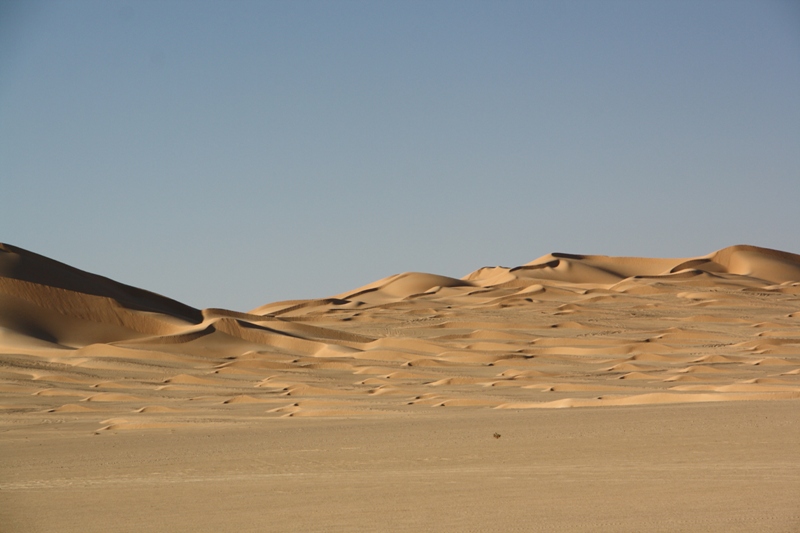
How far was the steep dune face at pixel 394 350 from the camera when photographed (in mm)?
17625

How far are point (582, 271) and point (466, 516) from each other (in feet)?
194

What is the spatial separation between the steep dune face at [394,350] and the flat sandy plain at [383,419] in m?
0.12

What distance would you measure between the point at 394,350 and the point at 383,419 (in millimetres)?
15411

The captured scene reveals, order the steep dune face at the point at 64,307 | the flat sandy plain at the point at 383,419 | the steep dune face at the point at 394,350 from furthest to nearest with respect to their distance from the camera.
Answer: the steep dune face at the point at 64,307
the steep dune face at the point at 394,350
the flat sandy plain at the point at 383,419

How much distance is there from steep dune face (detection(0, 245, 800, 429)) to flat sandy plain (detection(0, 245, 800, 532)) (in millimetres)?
125

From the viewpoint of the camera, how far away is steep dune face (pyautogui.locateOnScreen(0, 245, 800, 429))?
17.6 metres

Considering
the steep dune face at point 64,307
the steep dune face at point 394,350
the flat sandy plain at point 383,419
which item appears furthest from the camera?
the steep dune face at point 64,307

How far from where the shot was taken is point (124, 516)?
7.00 m

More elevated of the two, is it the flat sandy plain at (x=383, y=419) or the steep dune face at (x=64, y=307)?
the steep dune face at (x=64, y=307)

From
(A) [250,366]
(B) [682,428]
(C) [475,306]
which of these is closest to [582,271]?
(C) [475,306]

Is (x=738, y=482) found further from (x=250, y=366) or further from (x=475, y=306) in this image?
(x=475, y=306)

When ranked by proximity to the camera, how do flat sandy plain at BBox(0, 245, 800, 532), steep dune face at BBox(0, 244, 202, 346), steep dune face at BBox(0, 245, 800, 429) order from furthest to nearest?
steep dune face at BBox(0, 244, 202, 346) < steep dune face at BBox(0, 245, 800, 429) < flat sandy plain at BBox(0, 245, 800, 532)

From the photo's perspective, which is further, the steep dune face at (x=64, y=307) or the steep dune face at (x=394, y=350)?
the steep dune face at (x=64, y=307)

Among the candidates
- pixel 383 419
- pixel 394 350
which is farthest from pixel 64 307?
pixel 383 419
